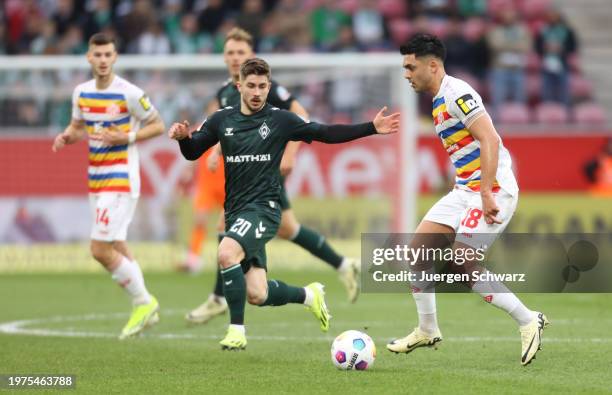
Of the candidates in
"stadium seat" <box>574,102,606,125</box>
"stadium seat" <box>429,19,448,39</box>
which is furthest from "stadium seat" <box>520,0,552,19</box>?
"stadium seat" <box>574,102,606,125</box>

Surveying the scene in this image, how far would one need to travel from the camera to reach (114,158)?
10.2m

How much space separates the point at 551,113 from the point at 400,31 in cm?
315

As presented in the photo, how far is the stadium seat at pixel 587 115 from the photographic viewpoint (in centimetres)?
2039

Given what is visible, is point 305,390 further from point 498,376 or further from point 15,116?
point 15,116

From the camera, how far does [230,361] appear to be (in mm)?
8445

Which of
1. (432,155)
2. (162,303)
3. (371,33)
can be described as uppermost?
(371,33)

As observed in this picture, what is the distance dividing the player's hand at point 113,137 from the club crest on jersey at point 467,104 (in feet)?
10.4

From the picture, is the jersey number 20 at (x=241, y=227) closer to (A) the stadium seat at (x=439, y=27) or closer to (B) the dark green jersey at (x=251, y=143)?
(B) the dark green jersey at (x=251, y=143)

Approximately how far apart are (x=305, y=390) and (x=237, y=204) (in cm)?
200

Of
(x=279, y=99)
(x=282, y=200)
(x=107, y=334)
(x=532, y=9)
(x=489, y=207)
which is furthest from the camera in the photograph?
(x=532, y=9)

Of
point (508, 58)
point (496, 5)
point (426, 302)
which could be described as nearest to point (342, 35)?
point (508, 58)

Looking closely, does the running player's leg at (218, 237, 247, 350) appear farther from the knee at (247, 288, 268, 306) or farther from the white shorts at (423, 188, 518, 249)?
the white shorts at (423, 188, 518, 249)

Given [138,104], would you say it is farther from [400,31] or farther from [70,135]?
[400,31]

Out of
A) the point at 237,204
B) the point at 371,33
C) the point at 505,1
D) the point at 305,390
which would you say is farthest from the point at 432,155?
the point at 305,390
